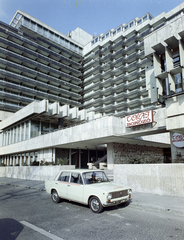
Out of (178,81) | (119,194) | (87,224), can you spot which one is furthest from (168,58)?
(87,224)

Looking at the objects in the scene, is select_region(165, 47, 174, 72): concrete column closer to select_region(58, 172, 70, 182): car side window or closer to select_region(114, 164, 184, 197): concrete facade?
select_region(114, 164, 184, 197): concrete facade

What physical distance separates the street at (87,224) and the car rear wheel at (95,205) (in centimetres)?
19

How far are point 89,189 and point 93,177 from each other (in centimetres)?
80

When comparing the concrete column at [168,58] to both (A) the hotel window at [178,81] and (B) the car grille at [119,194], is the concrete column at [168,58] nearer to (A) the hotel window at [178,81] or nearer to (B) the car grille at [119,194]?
(A) the hotel window at [178,81]

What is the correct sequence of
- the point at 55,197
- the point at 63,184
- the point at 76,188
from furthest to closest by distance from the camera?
the point at 55,197 < the point at 63,184 < the point at 76,188

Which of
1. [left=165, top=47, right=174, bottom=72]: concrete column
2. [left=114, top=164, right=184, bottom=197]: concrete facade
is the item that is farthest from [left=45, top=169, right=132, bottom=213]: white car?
[left=165, top=47, right=174, bottom=72]: concrete column

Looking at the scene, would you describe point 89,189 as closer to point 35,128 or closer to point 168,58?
point 168,58

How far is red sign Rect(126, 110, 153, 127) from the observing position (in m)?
15.1

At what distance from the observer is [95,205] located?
266 inches

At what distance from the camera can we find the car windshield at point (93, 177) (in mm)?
7484

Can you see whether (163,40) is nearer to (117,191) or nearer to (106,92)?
(117,191)

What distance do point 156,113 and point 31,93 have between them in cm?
4541

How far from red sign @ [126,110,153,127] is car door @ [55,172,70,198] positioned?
9292mm

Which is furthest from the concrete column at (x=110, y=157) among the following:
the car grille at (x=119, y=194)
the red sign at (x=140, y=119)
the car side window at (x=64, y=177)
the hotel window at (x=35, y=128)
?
the hotel window at (x=35, y=128)
